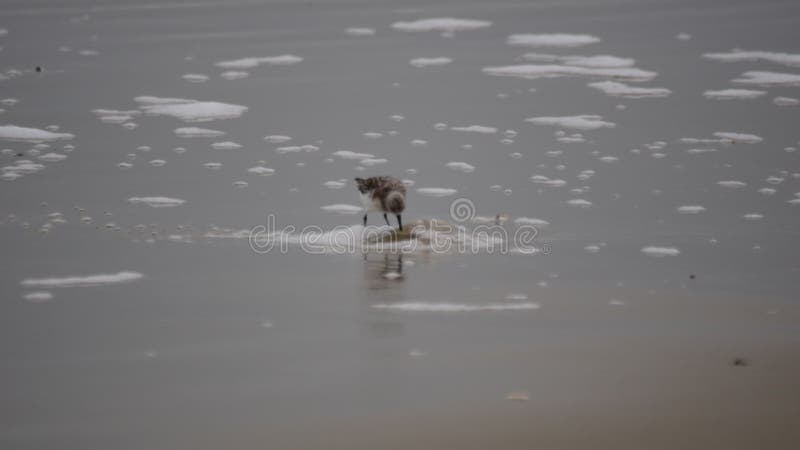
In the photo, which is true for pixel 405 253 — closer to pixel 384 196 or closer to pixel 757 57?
pixel 384 196

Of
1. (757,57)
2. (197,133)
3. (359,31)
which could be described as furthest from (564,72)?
(197,133)

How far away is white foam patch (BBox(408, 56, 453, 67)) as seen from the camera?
11977 mm

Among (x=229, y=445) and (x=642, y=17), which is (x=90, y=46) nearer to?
(x=642, y=17)

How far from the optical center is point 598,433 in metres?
4.19

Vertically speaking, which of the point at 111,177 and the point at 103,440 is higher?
the point at 111,177

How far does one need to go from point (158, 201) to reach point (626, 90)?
498 centimetres

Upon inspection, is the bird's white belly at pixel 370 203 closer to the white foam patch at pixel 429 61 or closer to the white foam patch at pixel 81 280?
the white foam patch at pixel 81 280

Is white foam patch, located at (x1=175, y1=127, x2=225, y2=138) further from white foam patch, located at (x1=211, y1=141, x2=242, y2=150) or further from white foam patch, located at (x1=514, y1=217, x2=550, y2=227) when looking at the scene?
white foam patch, located at (x1=514, y1=217, x2=550, y2=227)

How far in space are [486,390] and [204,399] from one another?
1139 mm

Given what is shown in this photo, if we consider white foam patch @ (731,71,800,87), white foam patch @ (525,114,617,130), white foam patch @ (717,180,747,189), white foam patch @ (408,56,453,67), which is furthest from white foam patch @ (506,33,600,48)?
white foam patch @ (717,180,747,189)

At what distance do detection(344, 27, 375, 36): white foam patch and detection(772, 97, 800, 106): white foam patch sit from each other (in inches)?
218

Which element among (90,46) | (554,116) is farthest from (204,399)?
(90,46)

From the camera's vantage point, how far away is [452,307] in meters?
5.60

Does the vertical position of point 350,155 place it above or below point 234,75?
below
